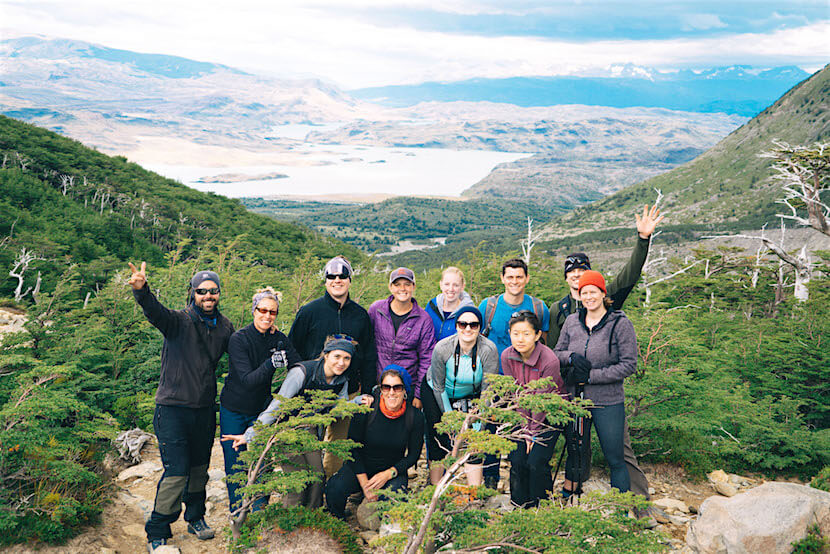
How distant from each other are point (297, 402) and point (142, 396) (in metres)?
4.15

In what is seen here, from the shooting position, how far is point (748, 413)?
7.56 m

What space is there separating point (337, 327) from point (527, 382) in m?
1.92

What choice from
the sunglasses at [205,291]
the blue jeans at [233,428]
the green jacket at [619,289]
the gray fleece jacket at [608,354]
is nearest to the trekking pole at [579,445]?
the gray fleece jacket at [608,354]

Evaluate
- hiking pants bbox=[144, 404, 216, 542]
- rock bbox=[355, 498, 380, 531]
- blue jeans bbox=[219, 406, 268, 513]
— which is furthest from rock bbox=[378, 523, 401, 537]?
hiking pants bbox=[144, 404, 216, 542]

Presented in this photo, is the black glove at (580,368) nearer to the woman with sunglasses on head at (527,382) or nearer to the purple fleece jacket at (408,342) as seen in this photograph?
the woman with sunglasses on head at (527,382)

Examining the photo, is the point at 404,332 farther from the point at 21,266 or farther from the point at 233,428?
the point at 21,266

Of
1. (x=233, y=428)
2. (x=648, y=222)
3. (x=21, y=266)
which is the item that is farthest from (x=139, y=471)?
(x=21, y=266)

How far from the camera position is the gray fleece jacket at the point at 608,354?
4.53 meters

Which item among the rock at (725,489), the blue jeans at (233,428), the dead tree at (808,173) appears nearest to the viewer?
the blue jeans at (233,428)

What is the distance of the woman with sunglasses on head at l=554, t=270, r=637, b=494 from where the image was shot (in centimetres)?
457

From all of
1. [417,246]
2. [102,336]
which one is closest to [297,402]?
[102,336]

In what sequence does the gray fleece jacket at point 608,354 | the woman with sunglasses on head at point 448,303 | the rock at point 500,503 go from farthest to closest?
1. the woman with sunglasses on head at point 448,303
2. the rock at point 500,503
3. the gray fleece jacket at point 608,354

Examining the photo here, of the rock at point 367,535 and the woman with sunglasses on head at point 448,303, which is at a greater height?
the woman with sunglasses on head at point 448,303

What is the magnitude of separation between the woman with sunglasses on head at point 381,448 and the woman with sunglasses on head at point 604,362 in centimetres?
152
